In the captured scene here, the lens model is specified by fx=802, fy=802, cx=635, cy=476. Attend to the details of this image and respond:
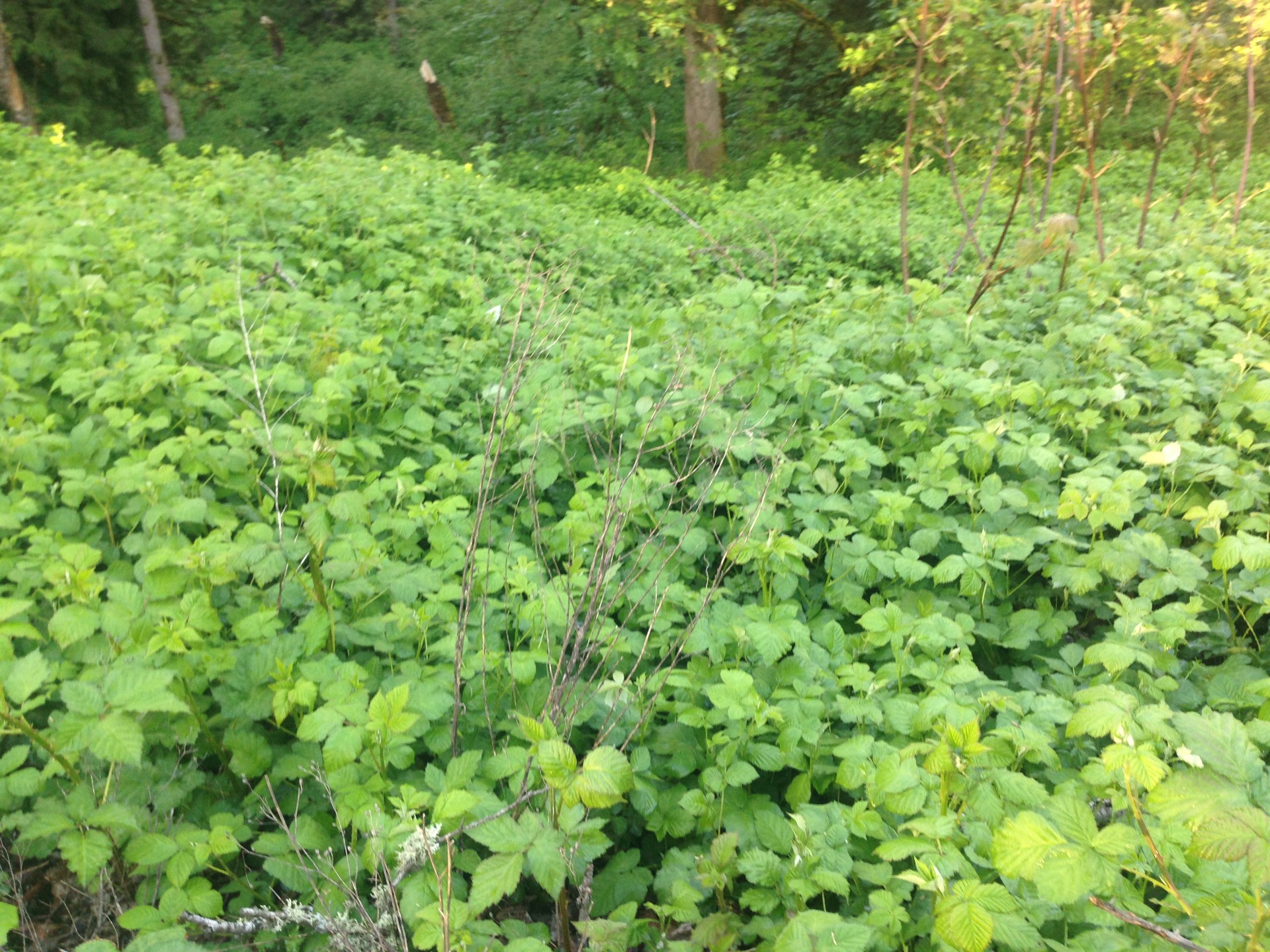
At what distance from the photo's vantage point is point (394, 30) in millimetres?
22625

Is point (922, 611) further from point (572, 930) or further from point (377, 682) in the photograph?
point (377, 682)

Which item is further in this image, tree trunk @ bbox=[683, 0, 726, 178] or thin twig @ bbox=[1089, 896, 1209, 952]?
tree trunk @ bbox=[683, 0, 726, 178]

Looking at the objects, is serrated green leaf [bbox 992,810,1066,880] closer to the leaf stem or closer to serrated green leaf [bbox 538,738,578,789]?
serrated green leaf [bbox 538,738,578,789]

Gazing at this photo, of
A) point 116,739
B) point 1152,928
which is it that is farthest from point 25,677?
point 1152,928

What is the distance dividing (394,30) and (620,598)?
2481 centimetres

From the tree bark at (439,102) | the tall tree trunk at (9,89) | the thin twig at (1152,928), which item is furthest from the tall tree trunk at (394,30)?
the thin twig at (1152,928)

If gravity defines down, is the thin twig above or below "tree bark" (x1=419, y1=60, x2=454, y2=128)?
below

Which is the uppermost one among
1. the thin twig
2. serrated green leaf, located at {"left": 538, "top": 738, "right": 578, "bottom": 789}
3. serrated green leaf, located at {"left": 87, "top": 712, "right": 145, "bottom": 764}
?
serrated green leaf, located at {"left": 87, "top": 712, "right": 145, "bottom": 764}

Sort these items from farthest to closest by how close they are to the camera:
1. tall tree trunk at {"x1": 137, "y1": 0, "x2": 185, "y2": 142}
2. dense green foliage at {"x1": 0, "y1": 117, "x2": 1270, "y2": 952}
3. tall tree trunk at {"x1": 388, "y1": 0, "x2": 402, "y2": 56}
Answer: tall tree trunk at {"x1": 388, "y1": 0, "x2": 402, "y2": 56} → tall tree trunk at {"x1": 137, "y1": 0, "x2": 185, "y2": 142} → dense green foliage at {"x1": 0, "y1": 117, "x2": 1270, "y2": 952}

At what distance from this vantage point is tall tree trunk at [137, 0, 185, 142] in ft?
44.4

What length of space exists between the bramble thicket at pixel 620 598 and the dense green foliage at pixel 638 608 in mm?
16

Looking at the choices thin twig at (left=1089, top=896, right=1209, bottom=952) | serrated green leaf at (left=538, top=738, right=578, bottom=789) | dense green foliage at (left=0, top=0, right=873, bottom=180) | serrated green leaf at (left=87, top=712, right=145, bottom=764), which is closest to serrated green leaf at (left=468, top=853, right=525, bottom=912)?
serrated green leaf at (left=538, top=738, right=578, bottom=789)

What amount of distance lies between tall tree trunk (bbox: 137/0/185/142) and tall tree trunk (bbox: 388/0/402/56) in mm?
8649

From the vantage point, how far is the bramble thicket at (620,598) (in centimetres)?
173
